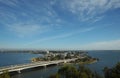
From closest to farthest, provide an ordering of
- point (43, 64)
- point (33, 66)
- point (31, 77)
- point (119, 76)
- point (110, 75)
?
point (119, 76), point (110, 75), point (31, 77), point (33, 66), point (43, 64)

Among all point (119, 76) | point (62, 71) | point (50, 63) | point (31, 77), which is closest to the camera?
point (119, 76)

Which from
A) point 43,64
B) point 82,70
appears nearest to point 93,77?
point 82,70

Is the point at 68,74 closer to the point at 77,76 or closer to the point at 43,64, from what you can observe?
the point at 77,76

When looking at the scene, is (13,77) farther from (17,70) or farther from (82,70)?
(82,70)

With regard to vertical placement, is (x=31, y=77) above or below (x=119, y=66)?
below

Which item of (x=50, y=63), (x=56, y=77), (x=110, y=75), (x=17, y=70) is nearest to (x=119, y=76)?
(x=110, y=75)

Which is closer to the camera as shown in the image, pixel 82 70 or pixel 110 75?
pixel 110 75

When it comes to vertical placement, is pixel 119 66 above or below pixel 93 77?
above

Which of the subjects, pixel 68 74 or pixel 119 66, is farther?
pixel 68 74

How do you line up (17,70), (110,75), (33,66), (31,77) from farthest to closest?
(33,66) < (17,70) < (31,77) < (110,75)
